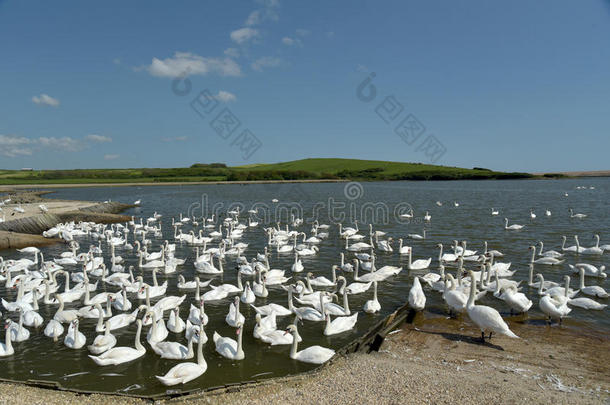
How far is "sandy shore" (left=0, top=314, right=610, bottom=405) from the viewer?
758 centimetres

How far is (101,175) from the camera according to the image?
133000 mm

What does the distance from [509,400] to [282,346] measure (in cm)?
532

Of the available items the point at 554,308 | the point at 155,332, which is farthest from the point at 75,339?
the point at 554,308

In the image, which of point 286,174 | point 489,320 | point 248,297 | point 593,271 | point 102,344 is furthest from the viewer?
point 286,174

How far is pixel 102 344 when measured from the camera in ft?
33.2

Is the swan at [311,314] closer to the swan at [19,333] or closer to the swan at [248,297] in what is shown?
the swan at [248,297]

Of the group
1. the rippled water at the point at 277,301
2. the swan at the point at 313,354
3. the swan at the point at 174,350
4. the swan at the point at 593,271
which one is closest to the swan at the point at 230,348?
the rippled water at the point at 277,301

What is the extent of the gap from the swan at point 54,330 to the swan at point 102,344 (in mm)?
1591

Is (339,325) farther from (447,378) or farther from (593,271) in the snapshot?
(593,271)

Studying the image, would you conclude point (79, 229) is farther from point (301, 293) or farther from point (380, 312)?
point (380, 312)

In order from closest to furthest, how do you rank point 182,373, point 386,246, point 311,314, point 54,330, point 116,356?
point 182,373
point 116,356
point 54,330
point 311,314
point 386,246

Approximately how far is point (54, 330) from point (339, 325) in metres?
7.87

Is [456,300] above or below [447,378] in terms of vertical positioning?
above

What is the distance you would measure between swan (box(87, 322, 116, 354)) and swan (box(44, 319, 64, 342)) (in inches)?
62.7
